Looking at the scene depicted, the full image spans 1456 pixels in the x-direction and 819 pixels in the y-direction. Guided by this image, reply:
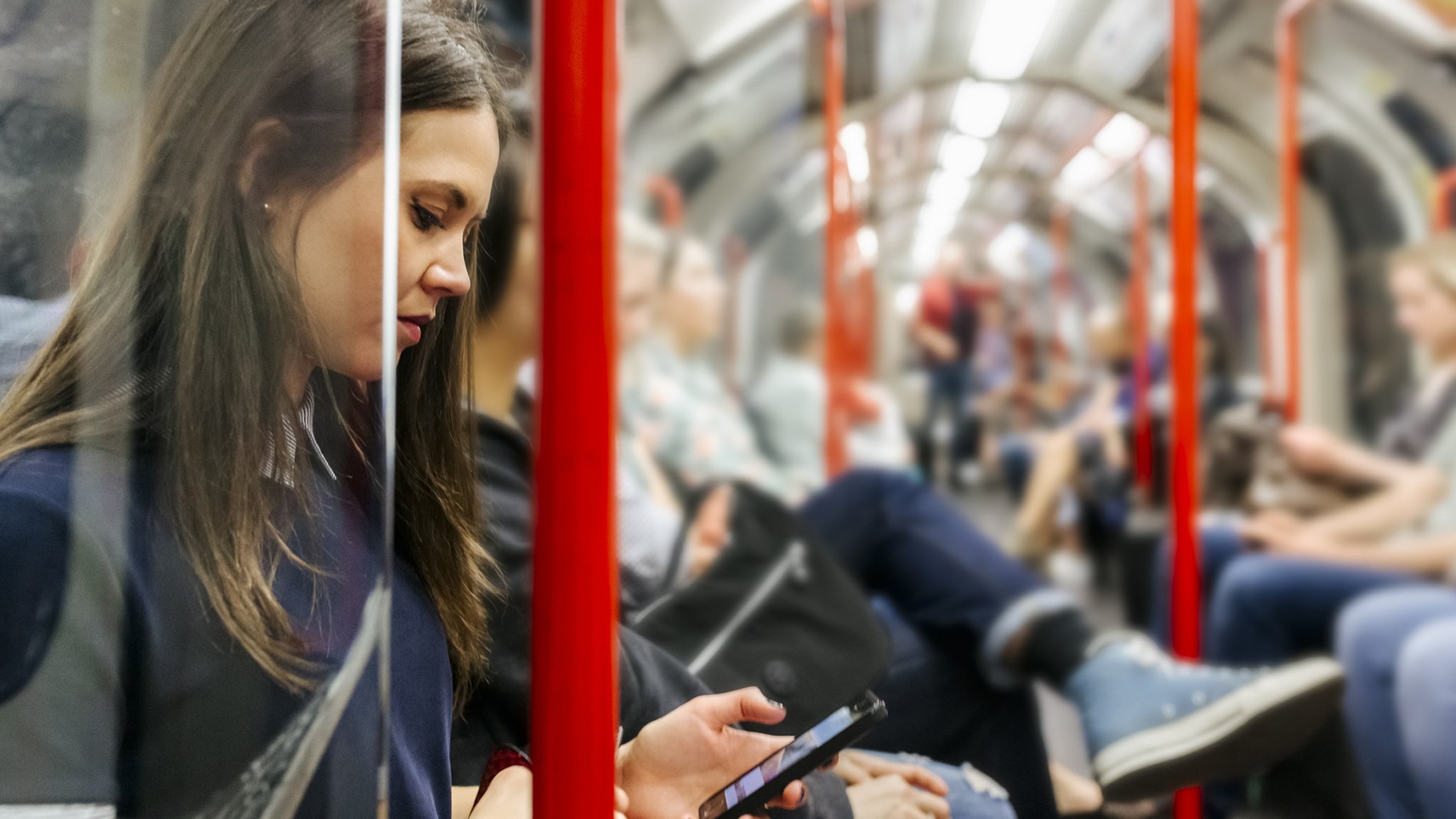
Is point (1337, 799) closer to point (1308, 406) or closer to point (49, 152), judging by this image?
point (1308, 406)

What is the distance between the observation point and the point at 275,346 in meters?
0.34

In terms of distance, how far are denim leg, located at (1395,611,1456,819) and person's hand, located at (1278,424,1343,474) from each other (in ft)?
0.98

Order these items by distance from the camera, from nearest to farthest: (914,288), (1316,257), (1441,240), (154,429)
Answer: (154,429), (1441,240), (1316,257), (914,288)

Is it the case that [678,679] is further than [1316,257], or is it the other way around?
[1316,257]

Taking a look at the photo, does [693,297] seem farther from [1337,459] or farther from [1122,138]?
[1337,459]

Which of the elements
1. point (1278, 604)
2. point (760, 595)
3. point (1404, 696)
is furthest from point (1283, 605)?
point (760, 595)

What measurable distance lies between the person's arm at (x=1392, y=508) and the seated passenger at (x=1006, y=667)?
18.7 inches

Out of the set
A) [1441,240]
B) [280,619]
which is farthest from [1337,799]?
[280,619]

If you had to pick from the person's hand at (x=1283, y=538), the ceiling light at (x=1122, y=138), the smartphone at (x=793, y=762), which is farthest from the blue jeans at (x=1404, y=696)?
the smartphone at (x=793, y=762)

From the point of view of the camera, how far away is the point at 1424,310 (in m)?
1.26

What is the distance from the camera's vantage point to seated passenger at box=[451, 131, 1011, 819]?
427 mm

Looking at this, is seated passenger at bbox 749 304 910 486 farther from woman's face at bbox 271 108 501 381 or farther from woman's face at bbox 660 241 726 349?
woman's face at bbox 271 108 501 381

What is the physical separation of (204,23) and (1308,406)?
134cm

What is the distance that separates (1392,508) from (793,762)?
1.09m
